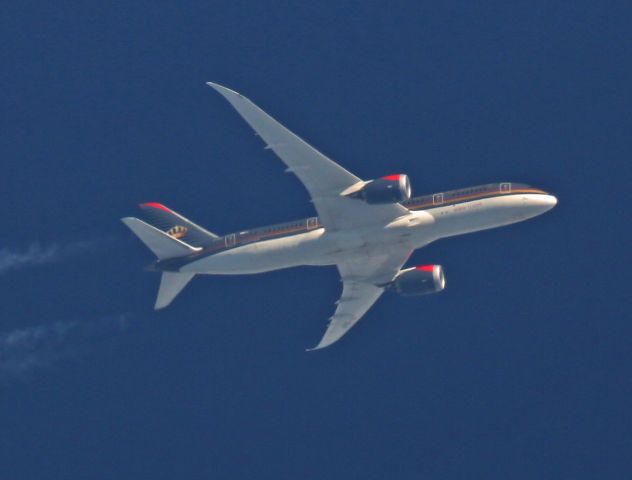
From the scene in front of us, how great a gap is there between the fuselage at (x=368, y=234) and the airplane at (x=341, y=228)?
0.07 m

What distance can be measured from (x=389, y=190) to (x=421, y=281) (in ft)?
28.1

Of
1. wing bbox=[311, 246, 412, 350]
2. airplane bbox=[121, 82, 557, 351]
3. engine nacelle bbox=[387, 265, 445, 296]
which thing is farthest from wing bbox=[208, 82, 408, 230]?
engine nacelle bbox=[387, 265, 445, 296]

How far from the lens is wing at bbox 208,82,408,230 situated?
8969 centimetres

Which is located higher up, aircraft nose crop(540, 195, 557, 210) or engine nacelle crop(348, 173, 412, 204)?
engine nacelle crop(348, 173, 412, 204)

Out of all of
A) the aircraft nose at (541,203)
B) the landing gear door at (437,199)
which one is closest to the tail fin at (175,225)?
the landing gear door at (437,199)

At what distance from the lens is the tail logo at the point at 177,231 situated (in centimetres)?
9831

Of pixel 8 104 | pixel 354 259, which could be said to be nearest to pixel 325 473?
pixel 354 259

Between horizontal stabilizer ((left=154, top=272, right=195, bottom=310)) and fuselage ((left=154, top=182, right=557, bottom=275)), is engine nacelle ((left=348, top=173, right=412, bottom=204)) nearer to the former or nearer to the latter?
fuselage ((left=154, top=182, right=557, bottom=275))

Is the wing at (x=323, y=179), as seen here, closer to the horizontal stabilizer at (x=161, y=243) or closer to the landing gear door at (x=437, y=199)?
the landing gear door at (x=437, y=199)

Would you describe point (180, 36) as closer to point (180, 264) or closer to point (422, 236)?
point (180, 264)

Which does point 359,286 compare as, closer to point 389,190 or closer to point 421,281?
point 421,281

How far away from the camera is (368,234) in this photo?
309 feet

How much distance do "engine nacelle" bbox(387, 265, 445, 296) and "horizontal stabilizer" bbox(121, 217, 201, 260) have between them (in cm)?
1630

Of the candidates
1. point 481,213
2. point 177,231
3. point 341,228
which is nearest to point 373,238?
point 341,228
